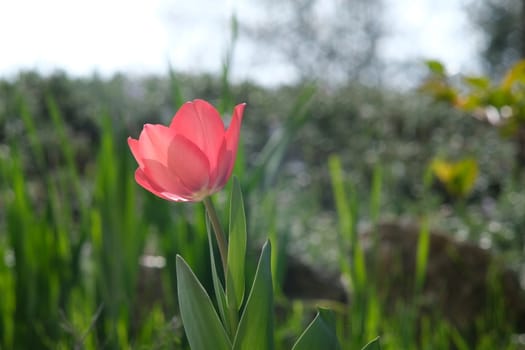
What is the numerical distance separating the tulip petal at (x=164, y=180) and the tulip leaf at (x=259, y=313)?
9 cm

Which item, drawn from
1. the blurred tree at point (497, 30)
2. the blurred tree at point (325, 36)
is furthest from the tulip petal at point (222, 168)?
the blurred tree at point (325, 36)

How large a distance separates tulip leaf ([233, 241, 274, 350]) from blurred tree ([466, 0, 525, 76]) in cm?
1359

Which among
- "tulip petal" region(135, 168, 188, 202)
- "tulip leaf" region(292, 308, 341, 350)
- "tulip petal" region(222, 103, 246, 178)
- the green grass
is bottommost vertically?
the green grass

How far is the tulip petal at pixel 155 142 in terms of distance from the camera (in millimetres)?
549

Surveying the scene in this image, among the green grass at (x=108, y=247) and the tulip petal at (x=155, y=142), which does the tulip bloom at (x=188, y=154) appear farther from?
the green grass at (x=108, y=247)

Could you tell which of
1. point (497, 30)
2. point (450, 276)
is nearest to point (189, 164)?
point (450, 276)

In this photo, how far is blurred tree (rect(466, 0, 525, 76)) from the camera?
13.2m

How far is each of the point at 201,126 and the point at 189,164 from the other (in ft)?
0.10

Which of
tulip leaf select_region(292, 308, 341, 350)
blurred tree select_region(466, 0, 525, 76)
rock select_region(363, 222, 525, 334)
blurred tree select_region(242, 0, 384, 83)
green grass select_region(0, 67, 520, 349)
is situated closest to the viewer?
tulip leaf select_region(292, 308, 341, 350)

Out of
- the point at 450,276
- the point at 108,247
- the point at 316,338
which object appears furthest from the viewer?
the point at 450,276

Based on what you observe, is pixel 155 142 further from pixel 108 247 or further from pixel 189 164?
pixel 108 247

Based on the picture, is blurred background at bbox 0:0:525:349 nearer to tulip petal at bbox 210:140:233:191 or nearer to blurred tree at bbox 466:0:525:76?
tulip petal at bbox 210:140:233:191

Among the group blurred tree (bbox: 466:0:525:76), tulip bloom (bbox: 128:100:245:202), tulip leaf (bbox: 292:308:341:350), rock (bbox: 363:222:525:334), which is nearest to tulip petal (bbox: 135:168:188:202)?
tulip bloom (bbox: 128:100:245:202)

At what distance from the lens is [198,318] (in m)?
0.51
